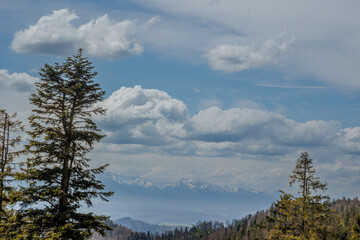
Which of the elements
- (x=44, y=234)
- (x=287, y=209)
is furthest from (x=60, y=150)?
(x=287, y=209)

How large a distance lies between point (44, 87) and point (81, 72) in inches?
102

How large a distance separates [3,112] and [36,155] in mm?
9017

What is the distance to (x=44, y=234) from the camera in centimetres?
2055

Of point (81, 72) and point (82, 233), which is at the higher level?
point (81, 72)

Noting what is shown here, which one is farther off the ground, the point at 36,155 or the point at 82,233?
the point at 36,155

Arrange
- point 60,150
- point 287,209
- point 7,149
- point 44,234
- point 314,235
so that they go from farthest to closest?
point 287,209 < point 314,235 < point 7,149 < point 60,150 < point 44,234

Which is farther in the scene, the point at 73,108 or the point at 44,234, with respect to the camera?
the point at 73,108

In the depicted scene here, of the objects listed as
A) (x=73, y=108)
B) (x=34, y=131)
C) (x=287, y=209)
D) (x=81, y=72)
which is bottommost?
(x=287, y=209)

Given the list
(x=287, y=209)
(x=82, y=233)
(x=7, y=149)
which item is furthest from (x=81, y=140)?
(x=287, y=209)

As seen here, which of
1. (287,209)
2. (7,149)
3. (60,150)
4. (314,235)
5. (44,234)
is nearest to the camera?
(44,234)

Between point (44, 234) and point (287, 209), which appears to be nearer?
point (44, 234)

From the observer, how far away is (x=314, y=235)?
100.0 ft

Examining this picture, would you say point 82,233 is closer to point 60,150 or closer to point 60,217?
point 60,217

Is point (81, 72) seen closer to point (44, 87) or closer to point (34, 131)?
point (44, 87)
